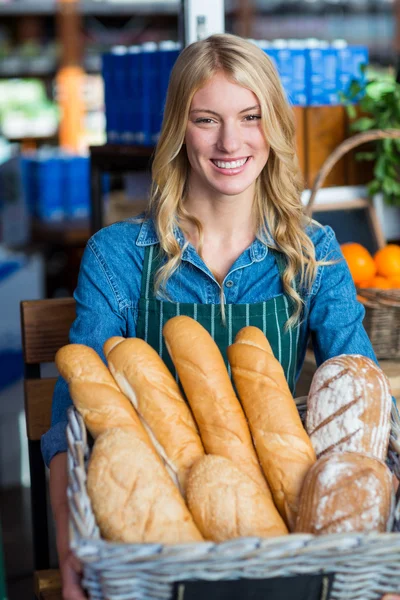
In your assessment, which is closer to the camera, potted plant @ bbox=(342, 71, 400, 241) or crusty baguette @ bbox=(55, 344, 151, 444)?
crusty baguette @ bbox=(55, 344, 151, 444)

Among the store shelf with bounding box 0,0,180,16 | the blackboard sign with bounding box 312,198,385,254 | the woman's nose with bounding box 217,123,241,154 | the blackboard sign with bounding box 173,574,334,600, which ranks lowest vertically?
the blackboard sign with bounding box 173,574,334,600

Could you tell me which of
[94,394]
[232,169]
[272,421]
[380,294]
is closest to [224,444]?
[272,421]

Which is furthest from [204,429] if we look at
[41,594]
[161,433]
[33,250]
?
[33,250]

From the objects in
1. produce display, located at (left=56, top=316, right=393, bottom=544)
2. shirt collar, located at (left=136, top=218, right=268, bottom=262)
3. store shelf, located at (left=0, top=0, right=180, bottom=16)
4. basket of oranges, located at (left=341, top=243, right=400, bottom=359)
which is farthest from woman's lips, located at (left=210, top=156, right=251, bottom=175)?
store shelf, located at (left=0, top=0, right=180, bottom=16)

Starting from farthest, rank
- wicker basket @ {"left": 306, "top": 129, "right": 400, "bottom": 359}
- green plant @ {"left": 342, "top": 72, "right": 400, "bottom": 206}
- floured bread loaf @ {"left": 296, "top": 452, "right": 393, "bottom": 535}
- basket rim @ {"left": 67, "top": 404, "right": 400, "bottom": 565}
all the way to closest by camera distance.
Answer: green plant @ {"left": 342, "top": 72, "right": 400, "bottom": 206}, wicker basket @ {"left": 306, "top": 129, "right": 400, "bottom": 359}, floured bread loaf @ {"left": 296, "top": 452, "right": 393, "bottom": 535}, basket rim @ {"left": 67, "top": 404, "right": 400, "bottom": 565}

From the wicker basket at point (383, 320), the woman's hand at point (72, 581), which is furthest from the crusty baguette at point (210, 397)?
the wicker basket at point (383, 320)

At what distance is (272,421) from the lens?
37.8 inches

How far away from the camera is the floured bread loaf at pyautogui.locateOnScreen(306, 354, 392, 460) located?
3.14 ft

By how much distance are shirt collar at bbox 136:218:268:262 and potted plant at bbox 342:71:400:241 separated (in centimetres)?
98

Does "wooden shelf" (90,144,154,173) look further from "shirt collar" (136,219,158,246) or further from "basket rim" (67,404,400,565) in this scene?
"basket rim" (67,404,400,565)

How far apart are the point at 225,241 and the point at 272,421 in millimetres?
569

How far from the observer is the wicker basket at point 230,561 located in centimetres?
73

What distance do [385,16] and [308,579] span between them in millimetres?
6048

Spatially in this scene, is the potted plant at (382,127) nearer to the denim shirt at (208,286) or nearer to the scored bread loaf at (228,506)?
the denim shirt at (208,286)
